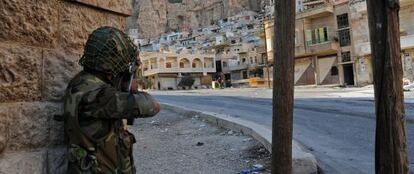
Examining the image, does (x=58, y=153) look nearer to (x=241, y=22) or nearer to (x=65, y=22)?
(x=65, y=22)

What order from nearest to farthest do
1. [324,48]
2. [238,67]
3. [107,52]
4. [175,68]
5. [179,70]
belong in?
[107,52] → [324,48] → [238,67] → [175,68] → [179,70]

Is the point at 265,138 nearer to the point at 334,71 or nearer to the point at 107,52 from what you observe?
the point at 107,52

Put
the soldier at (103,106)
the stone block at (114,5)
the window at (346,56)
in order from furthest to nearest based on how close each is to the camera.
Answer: the window at (346,56) < the stone block at (114,5) < the soldier at (103,106)

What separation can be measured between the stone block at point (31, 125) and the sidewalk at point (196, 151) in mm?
3164

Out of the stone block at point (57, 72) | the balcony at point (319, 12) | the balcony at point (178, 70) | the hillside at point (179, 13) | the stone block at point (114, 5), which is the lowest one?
the stone block at point (57, 72)

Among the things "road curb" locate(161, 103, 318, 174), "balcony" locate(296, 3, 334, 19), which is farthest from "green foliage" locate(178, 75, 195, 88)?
"road curb" locate(161, 103, 318, 174)

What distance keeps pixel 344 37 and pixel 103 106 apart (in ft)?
115

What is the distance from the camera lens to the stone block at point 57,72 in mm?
2299

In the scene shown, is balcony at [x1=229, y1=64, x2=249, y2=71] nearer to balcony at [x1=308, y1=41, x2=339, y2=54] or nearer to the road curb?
balcony at [x1=308, y1=41, x2=339, y2=54]

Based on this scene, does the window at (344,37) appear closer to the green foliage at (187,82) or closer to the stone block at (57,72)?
the green foliage at (187,82)

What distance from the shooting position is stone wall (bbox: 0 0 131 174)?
6.86 ft

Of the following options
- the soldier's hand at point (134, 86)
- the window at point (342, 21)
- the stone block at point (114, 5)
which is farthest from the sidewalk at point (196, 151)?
the window at point (342, 21)

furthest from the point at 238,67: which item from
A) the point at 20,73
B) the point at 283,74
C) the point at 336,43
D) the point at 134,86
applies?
the point at 20,73

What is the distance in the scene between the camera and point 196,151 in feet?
22.2
